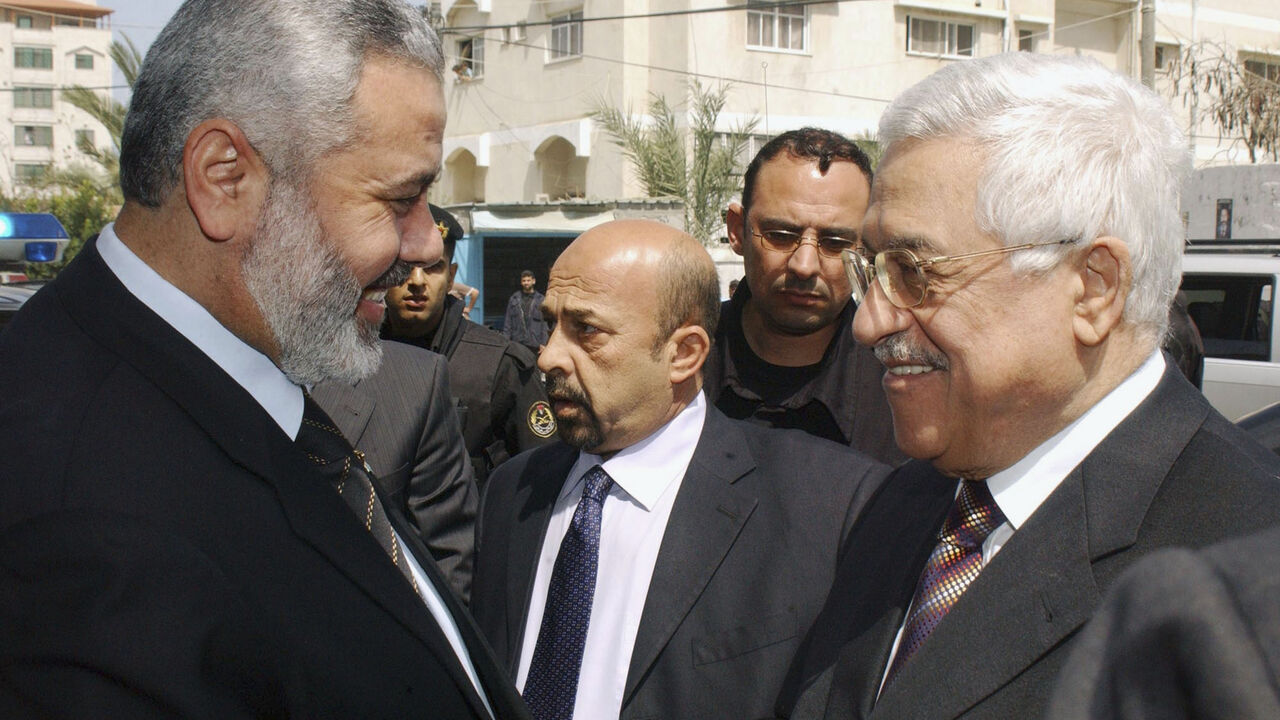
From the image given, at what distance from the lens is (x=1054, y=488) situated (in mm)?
1564

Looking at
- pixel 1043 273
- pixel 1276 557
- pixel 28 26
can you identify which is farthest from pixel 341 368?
pixel 28 26

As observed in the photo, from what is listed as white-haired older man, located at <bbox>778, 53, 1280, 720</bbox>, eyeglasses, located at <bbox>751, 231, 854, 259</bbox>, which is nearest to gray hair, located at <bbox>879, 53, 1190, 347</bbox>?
white-haired older man, located at <bbox>778, 53, 1280, 720</bbox>

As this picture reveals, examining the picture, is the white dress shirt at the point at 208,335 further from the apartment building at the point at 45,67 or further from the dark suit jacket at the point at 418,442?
the apartment building at the point at 45,67

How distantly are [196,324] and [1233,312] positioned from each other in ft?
25.7

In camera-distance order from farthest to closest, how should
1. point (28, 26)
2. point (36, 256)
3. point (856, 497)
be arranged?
1. point (28, 26)
2. point (36, 256)
3. point (856, 497)

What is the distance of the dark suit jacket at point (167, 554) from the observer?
1.12 m

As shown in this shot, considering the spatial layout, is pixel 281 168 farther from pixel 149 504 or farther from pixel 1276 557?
pixel 1276 557

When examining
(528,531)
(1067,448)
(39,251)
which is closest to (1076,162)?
(1067,448)

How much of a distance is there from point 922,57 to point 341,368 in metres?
23.9

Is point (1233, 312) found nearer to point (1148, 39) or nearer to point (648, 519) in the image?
point (648, 519)

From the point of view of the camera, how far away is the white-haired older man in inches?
56.9

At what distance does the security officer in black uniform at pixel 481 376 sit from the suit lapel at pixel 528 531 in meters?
1.33

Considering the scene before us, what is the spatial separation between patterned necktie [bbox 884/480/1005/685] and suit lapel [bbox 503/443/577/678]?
1.05m

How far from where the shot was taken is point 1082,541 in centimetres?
146
